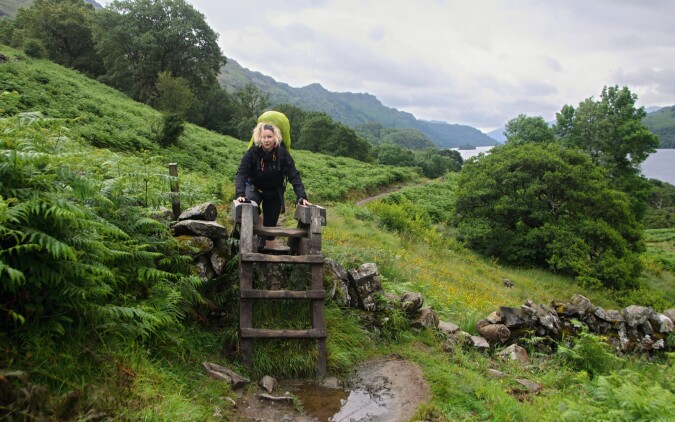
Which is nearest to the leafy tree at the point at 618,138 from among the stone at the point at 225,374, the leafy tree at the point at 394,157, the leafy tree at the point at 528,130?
the leafy tree at the point at 528,130

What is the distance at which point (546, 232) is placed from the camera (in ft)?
88.4

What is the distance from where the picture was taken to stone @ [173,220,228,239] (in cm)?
642

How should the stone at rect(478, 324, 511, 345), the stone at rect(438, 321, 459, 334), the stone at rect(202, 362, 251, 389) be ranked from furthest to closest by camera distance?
1. the stone at rect(478, 324, 511, 345)
2. the stone at rect(438, 321, 459, 334)
3. the stone at rect(202, 362, 251, 389)

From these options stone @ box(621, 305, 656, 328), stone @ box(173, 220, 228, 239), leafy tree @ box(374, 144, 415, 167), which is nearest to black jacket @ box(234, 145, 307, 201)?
stone @ box(173, 220, 228, 239)

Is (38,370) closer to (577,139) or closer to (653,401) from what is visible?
(653,401)

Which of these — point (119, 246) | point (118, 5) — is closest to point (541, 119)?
point (118, 5)

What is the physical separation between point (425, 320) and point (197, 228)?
13.5ft

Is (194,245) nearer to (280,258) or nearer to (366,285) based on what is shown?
(280,258)

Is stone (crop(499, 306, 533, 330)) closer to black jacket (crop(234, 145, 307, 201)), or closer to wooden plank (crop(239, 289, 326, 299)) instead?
wooden plank (crop(239, 289, 326, 299))

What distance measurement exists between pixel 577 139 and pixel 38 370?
1909 inches

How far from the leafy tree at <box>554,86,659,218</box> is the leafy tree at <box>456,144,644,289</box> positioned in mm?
10512

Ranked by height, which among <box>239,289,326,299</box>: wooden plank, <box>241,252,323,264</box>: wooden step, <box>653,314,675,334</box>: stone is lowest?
<box>653,314,675,334</box>: stone

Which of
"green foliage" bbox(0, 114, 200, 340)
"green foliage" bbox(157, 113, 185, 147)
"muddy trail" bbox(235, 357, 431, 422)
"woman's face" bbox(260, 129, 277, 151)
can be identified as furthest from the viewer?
"green foliage" bbox(157, 113, 185, 147)

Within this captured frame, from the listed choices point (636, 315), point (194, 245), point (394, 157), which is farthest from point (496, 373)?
point (394, 157)
